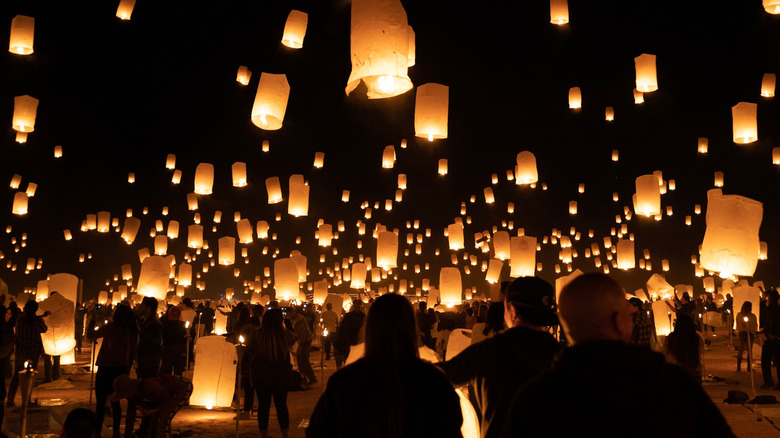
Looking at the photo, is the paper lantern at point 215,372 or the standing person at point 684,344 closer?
the standing person at point 684,344

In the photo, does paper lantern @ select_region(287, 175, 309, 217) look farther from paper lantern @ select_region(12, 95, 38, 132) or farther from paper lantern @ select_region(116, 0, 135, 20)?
paper lantern @ select_region(12, 95, 38, 132)

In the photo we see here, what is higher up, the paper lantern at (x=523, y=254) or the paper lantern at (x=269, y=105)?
the paper lantern at (x=269, y=105)

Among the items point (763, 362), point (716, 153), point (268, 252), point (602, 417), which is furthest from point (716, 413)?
point (268, 252)

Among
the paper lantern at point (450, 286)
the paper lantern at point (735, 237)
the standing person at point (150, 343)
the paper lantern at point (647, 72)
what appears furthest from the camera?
the paper lantern at point (450, 286)

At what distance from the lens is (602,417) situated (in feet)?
5.02

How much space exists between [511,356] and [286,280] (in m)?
10.5

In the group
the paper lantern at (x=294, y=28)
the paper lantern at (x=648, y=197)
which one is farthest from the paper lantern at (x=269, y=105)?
the paper lantern at (x=648, y=197)

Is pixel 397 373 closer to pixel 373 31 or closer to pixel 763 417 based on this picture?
pixel 373 31

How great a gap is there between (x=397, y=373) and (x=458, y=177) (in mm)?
26280

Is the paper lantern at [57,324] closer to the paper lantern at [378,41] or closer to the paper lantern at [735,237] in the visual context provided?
the paper lantern at [378,41]

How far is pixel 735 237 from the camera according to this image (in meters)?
7.45

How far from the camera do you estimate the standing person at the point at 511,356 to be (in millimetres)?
2691

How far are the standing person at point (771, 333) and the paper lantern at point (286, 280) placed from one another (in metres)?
8.25

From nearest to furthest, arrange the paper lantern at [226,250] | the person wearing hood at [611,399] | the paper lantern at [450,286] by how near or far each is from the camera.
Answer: the person wearing hood at [611,399] → the paper lantern at [226,250] → the paper lantern at [450,286]
